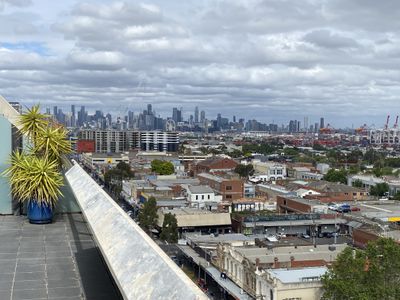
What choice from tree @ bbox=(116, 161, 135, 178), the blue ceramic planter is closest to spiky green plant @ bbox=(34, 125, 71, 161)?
the blue ceramic planter

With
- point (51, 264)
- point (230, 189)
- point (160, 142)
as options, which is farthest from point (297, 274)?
point (160, 142)

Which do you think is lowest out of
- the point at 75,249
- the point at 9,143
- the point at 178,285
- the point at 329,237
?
the point at 329,237

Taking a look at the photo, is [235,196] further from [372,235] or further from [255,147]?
[255,147]

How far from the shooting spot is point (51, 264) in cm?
1108

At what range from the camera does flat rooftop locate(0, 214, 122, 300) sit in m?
9.52

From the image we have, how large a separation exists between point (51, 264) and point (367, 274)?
936 cm

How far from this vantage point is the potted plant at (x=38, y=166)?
46.8ft

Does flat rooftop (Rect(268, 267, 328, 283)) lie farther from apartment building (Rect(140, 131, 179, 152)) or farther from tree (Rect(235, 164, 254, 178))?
apartment building (Rect(140, 131, 179, 152))

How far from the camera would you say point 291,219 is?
39062mm

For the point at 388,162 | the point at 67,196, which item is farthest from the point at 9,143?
the point at 388,162

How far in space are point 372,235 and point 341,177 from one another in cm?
3529

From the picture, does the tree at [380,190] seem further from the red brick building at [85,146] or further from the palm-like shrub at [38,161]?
the red brick building at [85,146]

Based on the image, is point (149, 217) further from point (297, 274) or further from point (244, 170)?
point (244, 170)

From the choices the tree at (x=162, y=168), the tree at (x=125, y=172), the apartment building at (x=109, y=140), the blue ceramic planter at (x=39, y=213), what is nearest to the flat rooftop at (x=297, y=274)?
the blue ceramic planter at (x=39, y=213)
